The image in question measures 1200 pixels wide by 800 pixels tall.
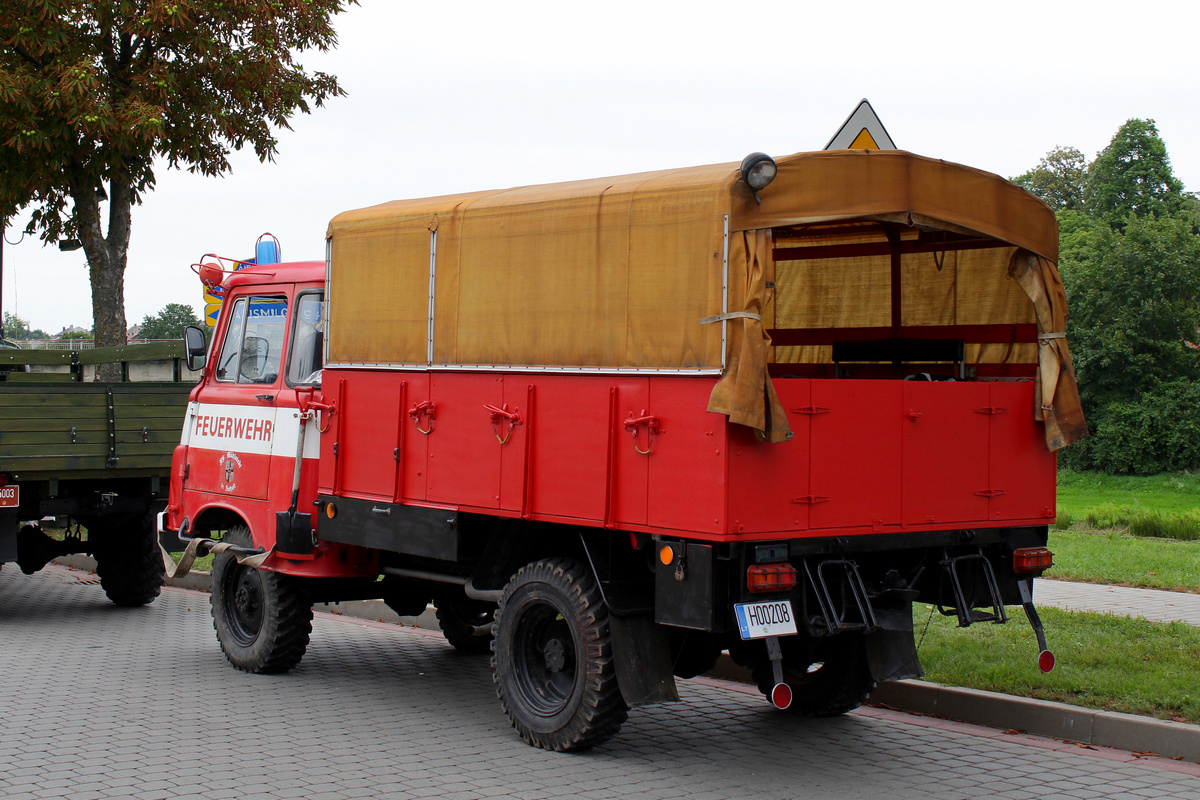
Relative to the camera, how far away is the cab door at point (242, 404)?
8.45 metres

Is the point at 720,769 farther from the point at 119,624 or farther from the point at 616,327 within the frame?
the point at 119,624

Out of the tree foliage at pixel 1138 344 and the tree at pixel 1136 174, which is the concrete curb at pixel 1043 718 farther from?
the tree at pixel 1136 174

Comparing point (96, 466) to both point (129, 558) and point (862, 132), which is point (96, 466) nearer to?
point (129, 558)

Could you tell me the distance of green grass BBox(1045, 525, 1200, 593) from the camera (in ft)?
37.9

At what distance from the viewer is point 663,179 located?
6121mm

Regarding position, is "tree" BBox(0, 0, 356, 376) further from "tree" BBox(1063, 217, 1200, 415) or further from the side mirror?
"tree" BBox(1063, 217, 1200, 415)

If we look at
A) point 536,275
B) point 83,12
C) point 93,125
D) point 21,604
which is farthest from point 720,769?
point 83,12

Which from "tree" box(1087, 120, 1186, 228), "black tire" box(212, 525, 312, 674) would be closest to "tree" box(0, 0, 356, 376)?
"black tire" box(212, 525, 312, 674)

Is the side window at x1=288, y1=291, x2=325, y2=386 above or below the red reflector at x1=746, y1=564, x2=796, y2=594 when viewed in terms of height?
above

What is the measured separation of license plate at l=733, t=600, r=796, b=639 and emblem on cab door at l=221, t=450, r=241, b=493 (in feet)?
14.4

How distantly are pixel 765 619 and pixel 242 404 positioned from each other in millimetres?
4481

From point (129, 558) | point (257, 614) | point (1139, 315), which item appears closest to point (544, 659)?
point (257, 614)

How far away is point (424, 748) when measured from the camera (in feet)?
21.5

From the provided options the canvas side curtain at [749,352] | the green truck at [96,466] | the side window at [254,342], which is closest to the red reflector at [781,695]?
the canvas side curtain at [749,352]
